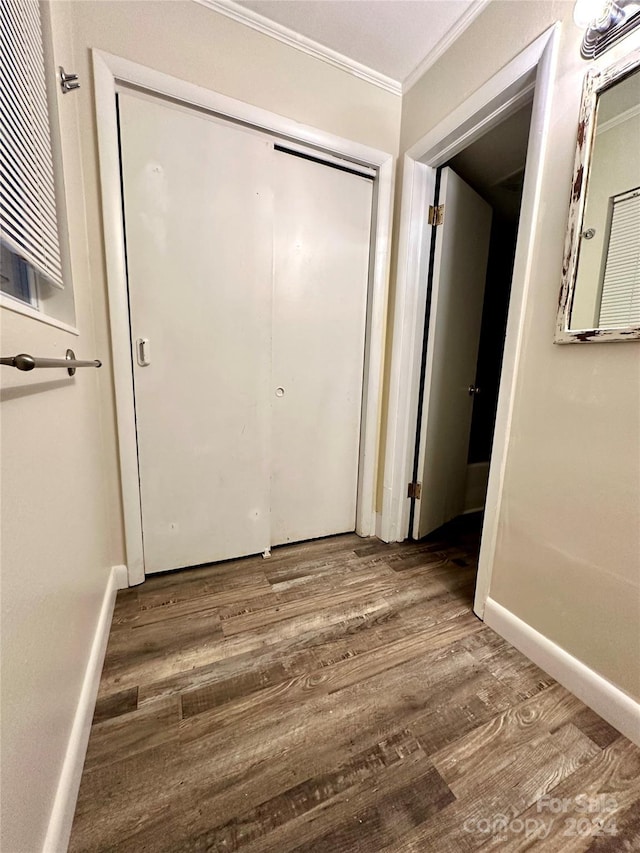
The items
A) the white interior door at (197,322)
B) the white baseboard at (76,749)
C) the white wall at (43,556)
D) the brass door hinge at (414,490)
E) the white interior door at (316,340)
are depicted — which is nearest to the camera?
the white wall at (43,556)

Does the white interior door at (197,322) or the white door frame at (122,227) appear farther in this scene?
the white interior door at (197,322)

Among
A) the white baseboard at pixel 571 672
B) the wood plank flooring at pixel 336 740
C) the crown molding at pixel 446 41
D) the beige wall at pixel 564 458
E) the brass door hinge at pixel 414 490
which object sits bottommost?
the wood plank flooring at pixel 336 740

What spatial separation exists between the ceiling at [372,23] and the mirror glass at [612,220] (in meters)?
0.79

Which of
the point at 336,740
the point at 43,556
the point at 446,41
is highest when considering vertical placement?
the point at 446,41

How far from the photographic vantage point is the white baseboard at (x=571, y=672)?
3.08 feet

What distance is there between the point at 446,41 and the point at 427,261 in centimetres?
83

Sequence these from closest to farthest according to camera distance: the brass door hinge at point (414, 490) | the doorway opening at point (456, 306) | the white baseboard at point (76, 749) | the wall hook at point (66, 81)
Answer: the white baseboard at point (76, 749) < the wall hook at point (66, 81) < the doorway opening at point (456, 306) < the brass door hinge at point (414, 490)

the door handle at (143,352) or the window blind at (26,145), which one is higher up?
the window blind at (26,145)

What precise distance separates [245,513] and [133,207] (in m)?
1.44

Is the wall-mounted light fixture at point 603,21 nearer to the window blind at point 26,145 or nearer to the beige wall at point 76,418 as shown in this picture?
the beige wall at point 76,418

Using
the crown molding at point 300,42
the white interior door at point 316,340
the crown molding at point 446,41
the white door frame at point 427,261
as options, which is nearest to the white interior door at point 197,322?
the white interior door at point 316,340

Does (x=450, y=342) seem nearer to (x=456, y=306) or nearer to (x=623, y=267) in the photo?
(x=456, y=306)

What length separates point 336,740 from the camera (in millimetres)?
904

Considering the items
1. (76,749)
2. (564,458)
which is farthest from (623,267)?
(76,749)
